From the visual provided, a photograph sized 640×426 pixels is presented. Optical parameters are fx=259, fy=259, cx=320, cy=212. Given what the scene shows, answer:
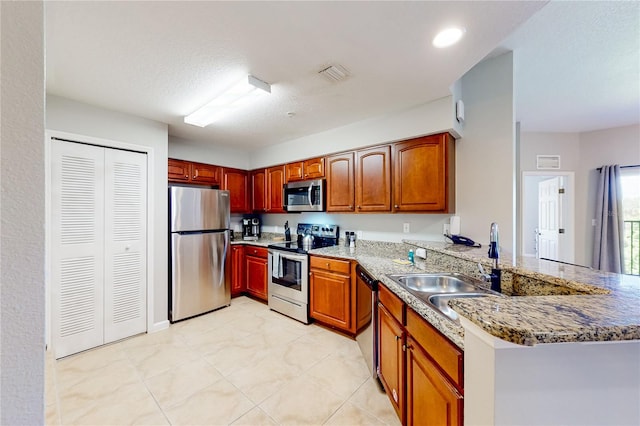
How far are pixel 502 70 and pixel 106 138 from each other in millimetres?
3857

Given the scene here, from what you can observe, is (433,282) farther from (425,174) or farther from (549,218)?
(549,218)

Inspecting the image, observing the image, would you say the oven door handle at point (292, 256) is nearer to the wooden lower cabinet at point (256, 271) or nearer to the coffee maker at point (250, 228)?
the wooden lower cabinet at point (256, 271)

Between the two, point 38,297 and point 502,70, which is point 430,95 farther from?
point 38,297

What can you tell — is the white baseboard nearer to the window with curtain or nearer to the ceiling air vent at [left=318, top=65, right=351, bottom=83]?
the ceiling air vent at [left=318, top=65, right=351, bottom=83]

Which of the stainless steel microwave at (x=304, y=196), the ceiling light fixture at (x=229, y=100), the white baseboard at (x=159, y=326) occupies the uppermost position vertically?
the ceiling light fixture at (x=229, y=100)

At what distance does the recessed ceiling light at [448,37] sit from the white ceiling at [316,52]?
0.05m

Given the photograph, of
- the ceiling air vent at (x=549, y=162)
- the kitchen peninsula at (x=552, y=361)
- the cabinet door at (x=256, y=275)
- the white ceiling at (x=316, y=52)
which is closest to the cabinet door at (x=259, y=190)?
the cabinet door at (x=256, y=275)

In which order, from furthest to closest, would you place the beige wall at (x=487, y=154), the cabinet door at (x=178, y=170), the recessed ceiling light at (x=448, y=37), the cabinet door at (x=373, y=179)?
the cabinet door at (x=178, y=170) → the cabinet door at (x=373, y=179) → the beige wall at (x=487, y=154) → the recessed ceiling light at (x=448, y=37)

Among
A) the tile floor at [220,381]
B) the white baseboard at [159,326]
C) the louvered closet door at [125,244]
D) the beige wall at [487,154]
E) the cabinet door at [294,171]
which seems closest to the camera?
the tile floor at [220,381]

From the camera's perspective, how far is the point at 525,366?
761mm

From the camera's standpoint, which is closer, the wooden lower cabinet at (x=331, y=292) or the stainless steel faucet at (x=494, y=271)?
the stainless steel faucet at (x=494, y=271)

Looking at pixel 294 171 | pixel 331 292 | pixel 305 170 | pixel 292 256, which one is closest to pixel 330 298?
pixel 331 292

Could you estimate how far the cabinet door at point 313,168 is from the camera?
11.2ft

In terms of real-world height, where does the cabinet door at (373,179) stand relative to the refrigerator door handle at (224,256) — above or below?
above
